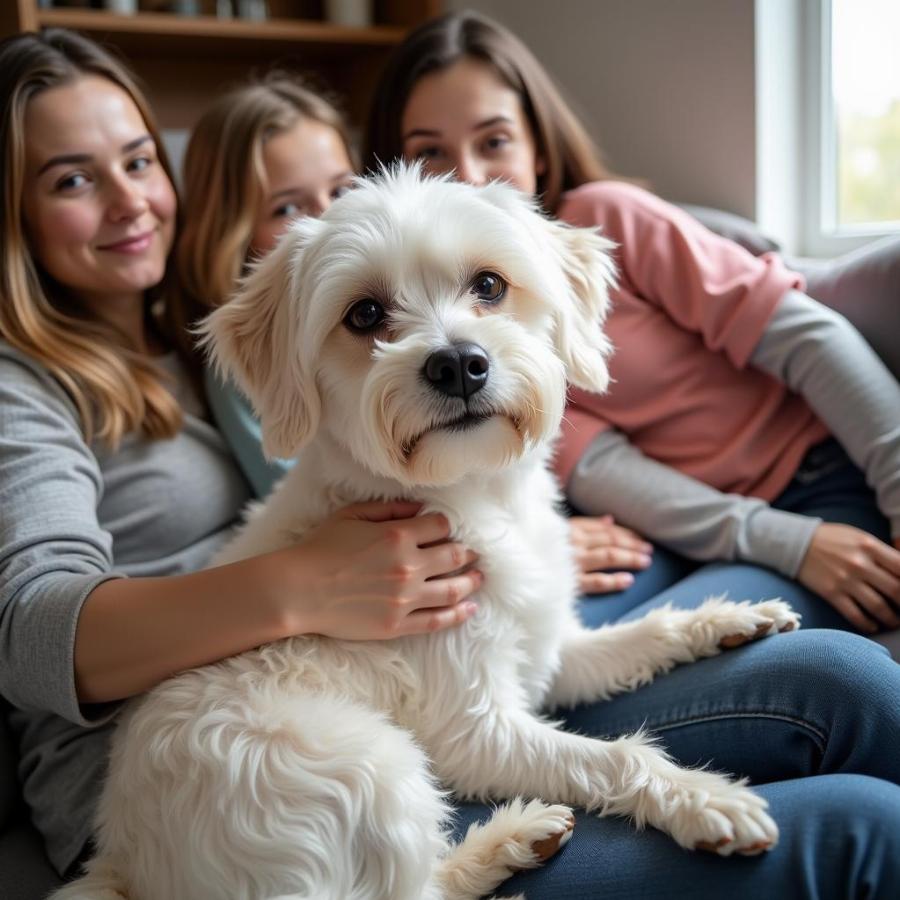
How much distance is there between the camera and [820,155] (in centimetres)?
249

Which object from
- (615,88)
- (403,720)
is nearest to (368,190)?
(403,720)

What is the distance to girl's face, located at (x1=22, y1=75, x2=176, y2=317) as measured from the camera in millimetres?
1628

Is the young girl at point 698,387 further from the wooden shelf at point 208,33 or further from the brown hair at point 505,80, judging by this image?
the wooden shelf at point 208,33

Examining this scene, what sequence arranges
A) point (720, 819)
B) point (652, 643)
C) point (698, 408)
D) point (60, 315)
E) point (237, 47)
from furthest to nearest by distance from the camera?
point (237, 47), point (698, 408), point (60, 315), point (652, 643), point (720, 819)

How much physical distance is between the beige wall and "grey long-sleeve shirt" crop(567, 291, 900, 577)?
0.75 metres

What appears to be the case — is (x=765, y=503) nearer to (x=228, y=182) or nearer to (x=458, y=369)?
(x=458, y=369)

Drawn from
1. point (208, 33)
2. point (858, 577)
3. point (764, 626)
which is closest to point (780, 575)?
point (858, 577)

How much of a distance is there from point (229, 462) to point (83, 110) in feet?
2.26

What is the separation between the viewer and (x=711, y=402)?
1914mm

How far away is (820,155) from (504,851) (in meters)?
2.06

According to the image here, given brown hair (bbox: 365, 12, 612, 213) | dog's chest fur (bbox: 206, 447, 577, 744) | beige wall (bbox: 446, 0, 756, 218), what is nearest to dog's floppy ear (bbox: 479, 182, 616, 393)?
dog's chest fur (bbox: 206, 447, 577, 744)

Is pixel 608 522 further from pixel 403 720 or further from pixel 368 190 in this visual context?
pixel 368 190

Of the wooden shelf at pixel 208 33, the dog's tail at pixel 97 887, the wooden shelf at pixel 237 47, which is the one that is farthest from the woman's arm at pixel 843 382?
the wooden shelf at pixel 208 33

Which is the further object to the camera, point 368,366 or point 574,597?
point 574,597
